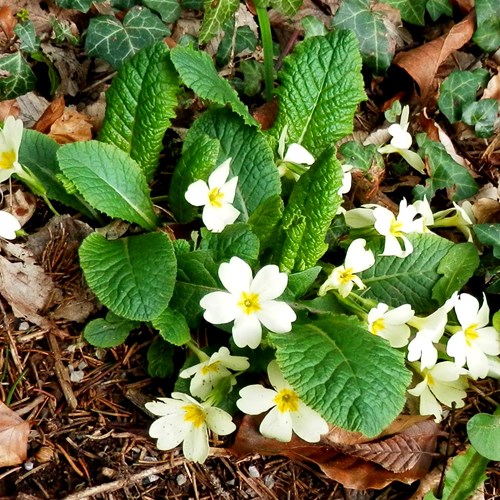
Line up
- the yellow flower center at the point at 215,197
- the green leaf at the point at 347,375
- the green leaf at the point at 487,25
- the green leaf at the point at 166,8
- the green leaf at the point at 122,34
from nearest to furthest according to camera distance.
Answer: the green leaf at the point at 347,375
the yellow flower center at the point at 215,197
the green leaf at the point at 122,34
the green leaf at the point at 166,8
the green leaf at the point at 487,25

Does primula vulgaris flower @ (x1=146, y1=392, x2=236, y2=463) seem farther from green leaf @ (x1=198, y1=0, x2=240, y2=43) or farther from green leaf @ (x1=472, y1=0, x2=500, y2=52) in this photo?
green leaf @ (x1=472, y1=0, x2=500, y2=52)

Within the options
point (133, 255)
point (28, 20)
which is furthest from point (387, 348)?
point (28, 20)

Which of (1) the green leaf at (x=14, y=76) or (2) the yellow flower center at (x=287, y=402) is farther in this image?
(1) the green leaf at (x=14, y=76)

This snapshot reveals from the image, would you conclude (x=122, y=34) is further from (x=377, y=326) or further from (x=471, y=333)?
(x=471, y=333)

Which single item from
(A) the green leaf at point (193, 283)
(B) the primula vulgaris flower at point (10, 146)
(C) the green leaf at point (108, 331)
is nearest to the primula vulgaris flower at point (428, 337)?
(A) the green leaf at point (193, 283)

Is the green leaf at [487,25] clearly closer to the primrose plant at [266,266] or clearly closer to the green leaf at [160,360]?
the primrose plant at [266,266]
